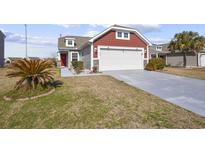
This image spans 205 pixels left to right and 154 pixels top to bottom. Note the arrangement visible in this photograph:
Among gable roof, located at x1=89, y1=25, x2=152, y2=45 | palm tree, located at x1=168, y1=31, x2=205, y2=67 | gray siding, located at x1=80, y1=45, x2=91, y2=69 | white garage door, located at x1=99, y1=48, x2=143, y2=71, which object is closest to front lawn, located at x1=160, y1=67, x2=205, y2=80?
white garage door, located at x1=99, y1=48, x2=143, y2=71

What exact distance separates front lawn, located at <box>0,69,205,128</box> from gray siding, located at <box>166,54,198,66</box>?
79.1 feet

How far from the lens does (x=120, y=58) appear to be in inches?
765

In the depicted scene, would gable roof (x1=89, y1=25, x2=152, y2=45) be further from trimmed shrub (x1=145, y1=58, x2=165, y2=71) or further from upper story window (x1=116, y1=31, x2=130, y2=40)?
trimmed shrub (x1=145, y1=58, x2=165, y2=71)

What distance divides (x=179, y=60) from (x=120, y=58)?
15532mm

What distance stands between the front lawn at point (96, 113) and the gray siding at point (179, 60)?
24.1 metres

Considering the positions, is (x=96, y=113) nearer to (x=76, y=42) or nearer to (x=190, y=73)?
(x=190, y=73)

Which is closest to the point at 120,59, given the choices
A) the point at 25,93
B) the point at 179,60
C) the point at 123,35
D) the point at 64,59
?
the point at 123,35

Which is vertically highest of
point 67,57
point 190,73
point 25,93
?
point 67,57

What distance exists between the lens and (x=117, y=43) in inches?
755

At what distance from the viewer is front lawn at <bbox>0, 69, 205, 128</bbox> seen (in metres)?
4.95

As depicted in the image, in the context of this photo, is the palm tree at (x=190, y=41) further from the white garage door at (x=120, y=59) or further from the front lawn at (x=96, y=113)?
the front lawn at (x=96, y=113)
